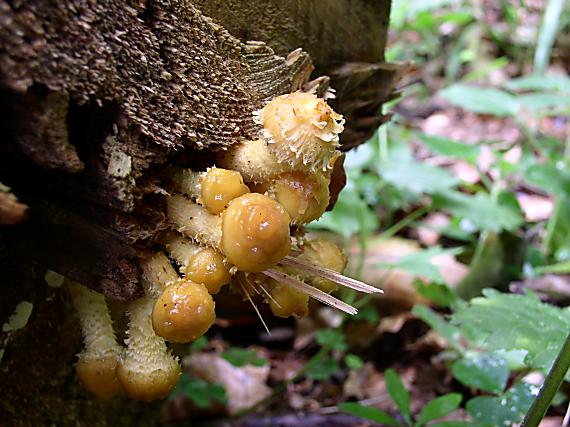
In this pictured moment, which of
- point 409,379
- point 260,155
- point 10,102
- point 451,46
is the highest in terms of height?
point 10,102

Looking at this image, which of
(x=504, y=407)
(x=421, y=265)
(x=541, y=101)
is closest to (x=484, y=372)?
(x=504, y=407)

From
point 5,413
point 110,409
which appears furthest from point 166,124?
point 110,409

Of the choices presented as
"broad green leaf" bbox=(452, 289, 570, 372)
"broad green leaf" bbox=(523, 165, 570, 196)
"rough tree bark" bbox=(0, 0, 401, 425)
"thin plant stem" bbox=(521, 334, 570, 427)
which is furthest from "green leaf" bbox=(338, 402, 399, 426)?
"broad green leaf" bbox=(523, 165, 570, 196)

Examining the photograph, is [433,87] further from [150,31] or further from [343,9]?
[150,31]

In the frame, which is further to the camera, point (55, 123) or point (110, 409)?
point (110, 409)

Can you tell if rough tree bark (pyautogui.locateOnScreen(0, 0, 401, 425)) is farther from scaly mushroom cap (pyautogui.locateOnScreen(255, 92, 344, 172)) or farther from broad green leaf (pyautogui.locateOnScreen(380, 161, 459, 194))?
broad green leaf (pyautogui.locateOnScreen(380, 161, 459, 194))

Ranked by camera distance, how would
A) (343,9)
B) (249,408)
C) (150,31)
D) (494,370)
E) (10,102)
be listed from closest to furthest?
(10,102) → (150,31) → (343,9) → (494,370) → (249,408)

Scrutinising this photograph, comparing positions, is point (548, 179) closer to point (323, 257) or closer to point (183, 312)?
point (323, 257)
